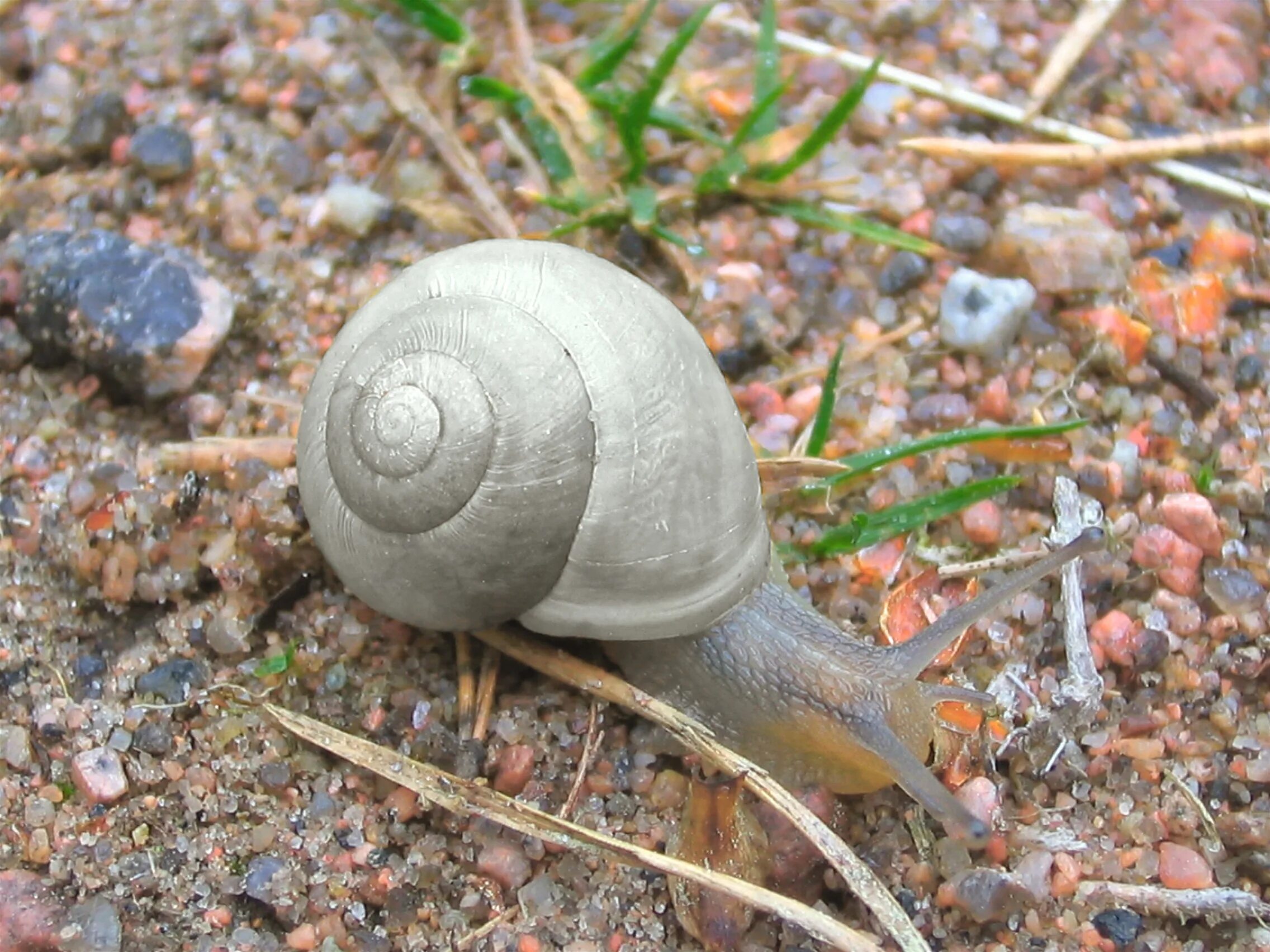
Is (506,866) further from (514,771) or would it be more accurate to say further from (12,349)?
(12,349)

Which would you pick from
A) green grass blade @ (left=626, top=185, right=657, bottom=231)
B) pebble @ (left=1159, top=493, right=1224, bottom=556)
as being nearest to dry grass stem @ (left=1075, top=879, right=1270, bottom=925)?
pebble @ (left=1159, top=493, right=1224, bottom=556)

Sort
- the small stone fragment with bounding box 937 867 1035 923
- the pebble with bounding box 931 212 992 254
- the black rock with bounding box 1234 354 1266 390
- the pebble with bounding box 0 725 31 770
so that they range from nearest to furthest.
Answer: the small stone fragment with bounding box 937 867 1035 923 → the pebble with bounding box 0 725 31 770 → the black rock with bounding box 1234 354 1266 390 → the pebble with bounding box 931 212 992 254

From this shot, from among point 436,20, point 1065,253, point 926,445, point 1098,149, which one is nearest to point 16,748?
point 926,445

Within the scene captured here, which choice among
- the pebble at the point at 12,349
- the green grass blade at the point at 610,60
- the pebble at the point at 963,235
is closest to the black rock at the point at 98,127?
the pebble at the point at 12,349

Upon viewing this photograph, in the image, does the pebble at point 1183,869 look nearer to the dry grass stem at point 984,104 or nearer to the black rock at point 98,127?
the dry grass stem at point 984,104

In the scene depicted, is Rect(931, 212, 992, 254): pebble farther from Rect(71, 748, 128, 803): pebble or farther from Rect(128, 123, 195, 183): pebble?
Rect(71, 748, 128, 803): pebble

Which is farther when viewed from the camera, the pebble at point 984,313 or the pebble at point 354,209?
the pebble at point 354,209
